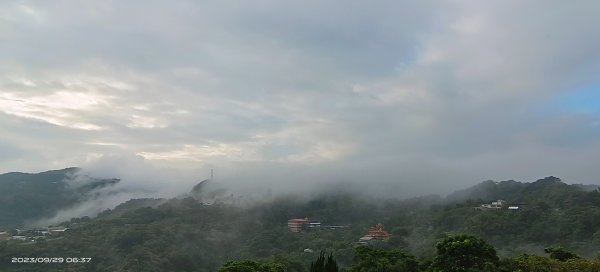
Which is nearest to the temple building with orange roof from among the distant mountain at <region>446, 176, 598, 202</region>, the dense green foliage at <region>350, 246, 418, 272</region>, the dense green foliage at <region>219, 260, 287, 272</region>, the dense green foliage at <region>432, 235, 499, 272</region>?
the distant mountain at <region>446, 176, 598, 202</region>

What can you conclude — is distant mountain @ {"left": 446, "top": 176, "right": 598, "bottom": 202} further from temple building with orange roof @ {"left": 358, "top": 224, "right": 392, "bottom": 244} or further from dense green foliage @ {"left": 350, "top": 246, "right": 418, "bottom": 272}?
dense green foliage @ {"left": 350, "top": 246, "right": 418, "bottom": 272}

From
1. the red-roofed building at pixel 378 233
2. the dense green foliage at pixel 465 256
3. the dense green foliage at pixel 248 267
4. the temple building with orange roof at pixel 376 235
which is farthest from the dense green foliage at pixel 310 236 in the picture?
the red-roofed building at pixel 378 233

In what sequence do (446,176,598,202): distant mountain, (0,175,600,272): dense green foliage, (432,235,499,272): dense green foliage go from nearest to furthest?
(432,235,499,272): dense green foliage
(0,175,600,272): dense green foliage
(446,176,598,202): distant mountain

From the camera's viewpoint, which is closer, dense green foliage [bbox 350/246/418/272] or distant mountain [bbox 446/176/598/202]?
dense green foliage [bbox 350/246/418/272]

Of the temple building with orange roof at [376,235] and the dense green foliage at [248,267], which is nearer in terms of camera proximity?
the dense green foliage at [248,267]

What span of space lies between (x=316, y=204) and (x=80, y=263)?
11032 centimetres

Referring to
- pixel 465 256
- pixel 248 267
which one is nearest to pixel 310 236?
pixel 248 267

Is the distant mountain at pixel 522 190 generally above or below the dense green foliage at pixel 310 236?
above

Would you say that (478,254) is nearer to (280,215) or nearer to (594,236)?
(594,236)

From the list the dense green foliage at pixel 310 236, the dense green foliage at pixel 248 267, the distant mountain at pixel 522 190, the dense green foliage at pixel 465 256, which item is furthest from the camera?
the distant mountain at pixel 522 190

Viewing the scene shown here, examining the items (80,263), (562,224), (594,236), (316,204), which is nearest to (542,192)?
(562,224)

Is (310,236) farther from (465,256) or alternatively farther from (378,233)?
(465,256)

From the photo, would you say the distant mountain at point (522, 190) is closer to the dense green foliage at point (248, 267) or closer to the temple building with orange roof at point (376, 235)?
the temple building with orange roof at point (376, 235)

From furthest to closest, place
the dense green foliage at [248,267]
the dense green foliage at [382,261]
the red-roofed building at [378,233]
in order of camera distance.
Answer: the red-roofed building at [378,233]
the dense green foliage at [382,261]
the dense green foliage at [248,267]
